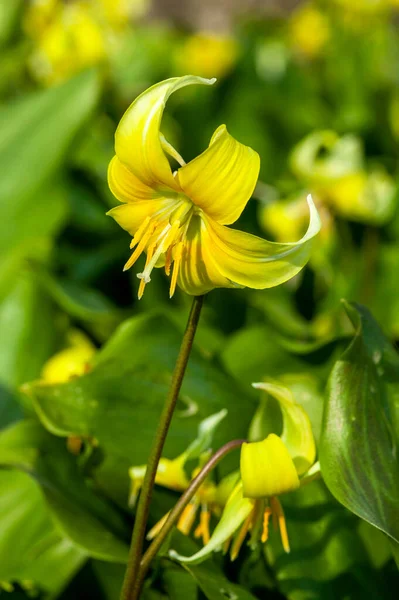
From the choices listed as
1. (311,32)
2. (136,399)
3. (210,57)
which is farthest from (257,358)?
(311,32)

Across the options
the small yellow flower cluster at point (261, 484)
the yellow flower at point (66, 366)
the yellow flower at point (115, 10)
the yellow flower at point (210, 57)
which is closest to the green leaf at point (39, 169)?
the yellow flower at point (66, 366)

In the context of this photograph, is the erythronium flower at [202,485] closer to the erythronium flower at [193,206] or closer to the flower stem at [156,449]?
the flower stem at [156,449]

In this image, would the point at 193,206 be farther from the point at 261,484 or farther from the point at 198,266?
the point at 261,484

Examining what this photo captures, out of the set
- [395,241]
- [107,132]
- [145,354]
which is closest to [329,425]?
[145,354]

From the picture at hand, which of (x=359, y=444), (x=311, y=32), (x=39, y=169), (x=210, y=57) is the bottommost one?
(x=311, y=32)

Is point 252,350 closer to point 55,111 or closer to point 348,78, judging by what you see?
point 55,111
